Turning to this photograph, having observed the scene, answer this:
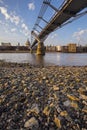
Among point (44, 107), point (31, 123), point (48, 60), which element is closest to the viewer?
point (31, 123)

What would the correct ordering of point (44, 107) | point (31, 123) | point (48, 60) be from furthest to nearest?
point (48, 60) → point (44, 107) → point (31, 123)

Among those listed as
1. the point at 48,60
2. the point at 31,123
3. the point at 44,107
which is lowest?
the point at 48,60

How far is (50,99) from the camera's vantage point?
5.53 meters

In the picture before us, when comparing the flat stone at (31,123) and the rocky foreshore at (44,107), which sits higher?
the rocky foreshore at (44,107)

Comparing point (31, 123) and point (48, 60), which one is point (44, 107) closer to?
point (31, 123)

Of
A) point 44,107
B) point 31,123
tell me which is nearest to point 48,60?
point 44,107

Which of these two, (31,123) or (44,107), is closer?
(31,123)

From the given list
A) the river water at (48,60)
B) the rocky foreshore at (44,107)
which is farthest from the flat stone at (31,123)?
the river water at (48,60)

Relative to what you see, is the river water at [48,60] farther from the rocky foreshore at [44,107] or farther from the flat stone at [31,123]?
the flat stone at [31,123]

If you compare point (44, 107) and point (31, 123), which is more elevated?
point (44, 107)

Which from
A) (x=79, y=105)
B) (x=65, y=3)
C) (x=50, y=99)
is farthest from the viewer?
(x=65, y=3)

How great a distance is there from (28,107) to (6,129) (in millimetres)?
1024

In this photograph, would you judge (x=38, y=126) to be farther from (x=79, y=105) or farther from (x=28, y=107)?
(x=79, y=105)

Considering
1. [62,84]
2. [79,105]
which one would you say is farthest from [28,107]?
[62,84]
